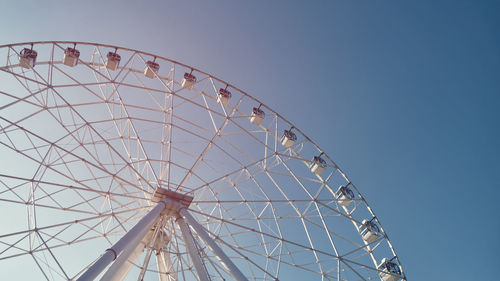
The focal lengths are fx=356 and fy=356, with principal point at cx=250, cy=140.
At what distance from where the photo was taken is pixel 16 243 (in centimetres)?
1819

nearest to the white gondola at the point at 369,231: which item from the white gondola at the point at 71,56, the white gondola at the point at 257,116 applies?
the white gondola at the point at 257,116

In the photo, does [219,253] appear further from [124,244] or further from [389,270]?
[389,270]

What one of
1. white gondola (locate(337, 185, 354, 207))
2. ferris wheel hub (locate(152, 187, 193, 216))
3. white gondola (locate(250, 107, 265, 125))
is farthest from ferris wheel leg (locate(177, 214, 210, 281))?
white gondola (locate(337, 185, 354, 207))

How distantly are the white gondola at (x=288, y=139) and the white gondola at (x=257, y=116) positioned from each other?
2151mm

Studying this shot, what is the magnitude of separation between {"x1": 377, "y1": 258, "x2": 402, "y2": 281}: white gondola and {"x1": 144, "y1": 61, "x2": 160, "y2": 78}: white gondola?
20425mm

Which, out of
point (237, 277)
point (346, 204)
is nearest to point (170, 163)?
point (237, 277)

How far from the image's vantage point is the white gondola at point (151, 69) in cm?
2270

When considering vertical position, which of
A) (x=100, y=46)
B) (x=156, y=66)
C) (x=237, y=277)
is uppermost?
(x=156, y=66)

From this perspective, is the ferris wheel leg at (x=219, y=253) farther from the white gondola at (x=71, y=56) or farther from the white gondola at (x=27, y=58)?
the white gondola at (x=27, y=58)

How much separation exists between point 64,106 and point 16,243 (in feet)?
24.8

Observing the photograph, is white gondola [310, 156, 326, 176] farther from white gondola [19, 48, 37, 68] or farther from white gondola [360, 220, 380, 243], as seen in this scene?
white gondola [19, 48, 37, 68]

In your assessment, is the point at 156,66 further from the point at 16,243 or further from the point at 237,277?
the point at 237,277

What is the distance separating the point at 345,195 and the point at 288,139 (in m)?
6.13

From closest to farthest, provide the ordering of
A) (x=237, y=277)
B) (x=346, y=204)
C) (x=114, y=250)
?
(x=114, y=250) → (x=237, y=277) → (x=346, y=204)
